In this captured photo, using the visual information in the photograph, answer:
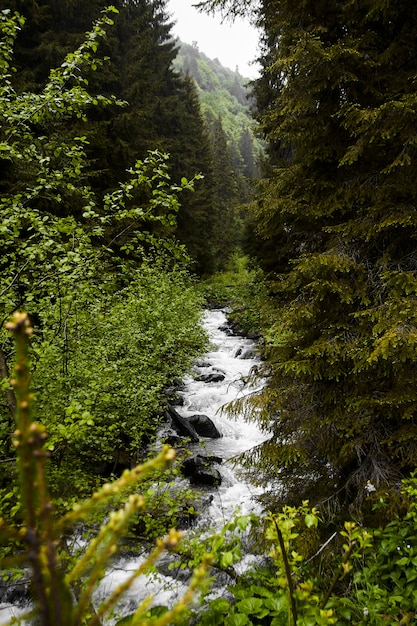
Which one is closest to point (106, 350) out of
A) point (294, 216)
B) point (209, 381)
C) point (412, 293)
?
point (294, 216)

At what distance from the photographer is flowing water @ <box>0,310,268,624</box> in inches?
193

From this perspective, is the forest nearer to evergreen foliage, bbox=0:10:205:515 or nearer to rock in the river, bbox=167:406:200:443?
evergreen foliage, bbox=0:10:205:515

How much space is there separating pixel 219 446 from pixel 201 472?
1639mm

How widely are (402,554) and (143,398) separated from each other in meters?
4.38

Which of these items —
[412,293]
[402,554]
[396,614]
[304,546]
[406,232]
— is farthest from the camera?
[406,232]

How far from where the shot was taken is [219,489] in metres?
7.00

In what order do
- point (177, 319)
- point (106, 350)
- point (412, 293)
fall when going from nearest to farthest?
1. point (412, 293)
2. point (106, 350)
3. point (177, 319)

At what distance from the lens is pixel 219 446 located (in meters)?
8.73

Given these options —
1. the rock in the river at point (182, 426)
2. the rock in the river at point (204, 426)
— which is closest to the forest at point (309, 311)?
the rock in the river at point (182, 426)

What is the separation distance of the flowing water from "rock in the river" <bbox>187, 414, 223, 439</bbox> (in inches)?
6.8

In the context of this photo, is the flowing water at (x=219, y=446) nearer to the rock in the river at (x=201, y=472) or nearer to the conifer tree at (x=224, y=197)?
the rock in the river at (x=201, y=472)

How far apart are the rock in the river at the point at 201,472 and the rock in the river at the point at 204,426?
60.1 inches

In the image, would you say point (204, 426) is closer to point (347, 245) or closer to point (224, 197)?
point (347, 245)

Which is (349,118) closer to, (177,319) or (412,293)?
(412,293)
